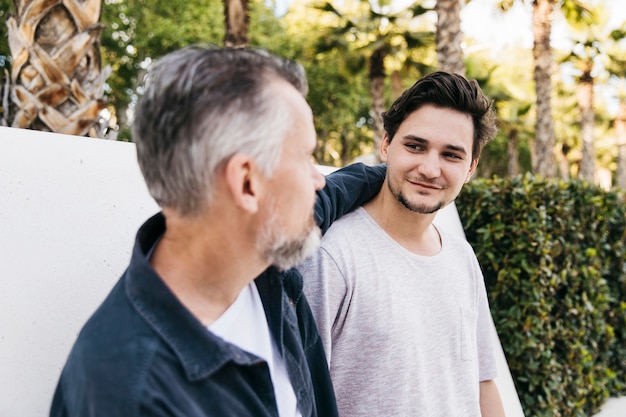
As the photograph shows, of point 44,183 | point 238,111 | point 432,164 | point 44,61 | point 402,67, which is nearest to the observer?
point 238,111

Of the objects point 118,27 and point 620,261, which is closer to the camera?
point 620,261

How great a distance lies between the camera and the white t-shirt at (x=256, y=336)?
129 cm

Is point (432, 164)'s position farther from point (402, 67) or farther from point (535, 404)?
point (402, 67)

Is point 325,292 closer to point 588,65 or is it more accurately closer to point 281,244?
point 281,244

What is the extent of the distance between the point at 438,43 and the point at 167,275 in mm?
7762

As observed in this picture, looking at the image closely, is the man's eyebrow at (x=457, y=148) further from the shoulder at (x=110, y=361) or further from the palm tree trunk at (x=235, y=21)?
the palm tree trunk at (x=235, y=21)

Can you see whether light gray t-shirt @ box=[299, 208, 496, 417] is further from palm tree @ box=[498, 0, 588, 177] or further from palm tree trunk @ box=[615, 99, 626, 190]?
palm tree trunk @ box=[615, 99, 626, 190]

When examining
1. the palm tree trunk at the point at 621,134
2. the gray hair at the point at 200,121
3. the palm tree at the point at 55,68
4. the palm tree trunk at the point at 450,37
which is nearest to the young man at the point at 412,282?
the gray hair at the point at 200,121

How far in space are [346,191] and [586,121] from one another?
20987mm

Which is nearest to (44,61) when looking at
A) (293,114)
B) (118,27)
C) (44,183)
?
(44,183)

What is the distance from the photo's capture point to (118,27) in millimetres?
20047

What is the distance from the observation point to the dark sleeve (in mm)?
1875

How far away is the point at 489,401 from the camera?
7.73ft

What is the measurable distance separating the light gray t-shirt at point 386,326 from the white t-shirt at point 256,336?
0.46 meters
